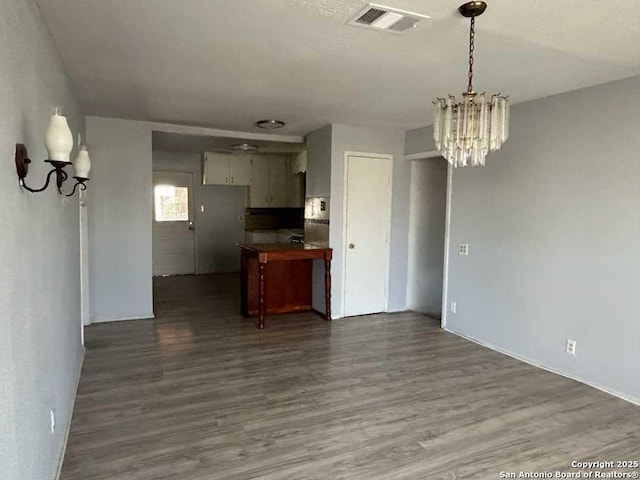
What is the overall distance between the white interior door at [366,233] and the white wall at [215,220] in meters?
3.90

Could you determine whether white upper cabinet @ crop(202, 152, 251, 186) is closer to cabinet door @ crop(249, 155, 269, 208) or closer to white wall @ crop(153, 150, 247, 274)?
cabinet door @ crop(249, 155, 269, 208)

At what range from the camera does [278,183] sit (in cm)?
860

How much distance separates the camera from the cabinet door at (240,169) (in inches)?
319

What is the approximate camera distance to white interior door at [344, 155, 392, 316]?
5.23m

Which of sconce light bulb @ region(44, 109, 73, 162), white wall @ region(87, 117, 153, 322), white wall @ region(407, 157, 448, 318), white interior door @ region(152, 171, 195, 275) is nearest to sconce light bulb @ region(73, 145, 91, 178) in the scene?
sconce light bulb @ region(44, 109, 73, 162)

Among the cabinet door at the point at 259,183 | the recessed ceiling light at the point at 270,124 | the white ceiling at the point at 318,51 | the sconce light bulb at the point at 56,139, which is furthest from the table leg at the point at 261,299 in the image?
the cabinet door at the point at 259,183

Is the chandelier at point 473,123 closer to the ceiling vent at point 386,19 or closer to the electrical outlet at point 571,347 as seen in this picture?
the ceiling vent at point 386,19

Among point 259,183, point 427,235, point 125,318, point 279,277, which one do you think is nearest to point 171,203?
point 259,183

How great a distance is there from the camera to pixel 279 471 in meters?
2.25

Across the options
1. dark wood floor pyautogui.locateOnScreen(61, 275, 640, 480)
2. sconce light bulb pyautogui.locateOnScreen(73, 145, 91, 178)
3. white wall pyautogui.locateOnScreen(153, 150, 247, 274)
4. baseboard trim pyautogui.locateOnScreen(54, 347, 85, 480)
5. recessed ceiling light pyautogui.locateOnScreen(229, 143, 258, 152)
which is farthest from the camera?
white wall pyautogui.locateOnScreen(153, 150, 247, 274)

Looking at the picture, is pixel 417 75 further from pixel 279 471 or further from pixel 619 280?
pixel 279 471

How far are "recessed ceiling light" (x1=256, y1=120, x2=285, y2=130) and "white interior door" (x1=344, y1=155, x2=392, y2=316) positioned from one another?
2.94ft

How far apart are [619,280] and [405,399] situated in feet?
5.96

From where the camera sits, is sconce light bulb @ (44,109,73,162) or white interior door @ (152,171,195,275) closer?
sconce light bulb @ (44,109,73,162)
